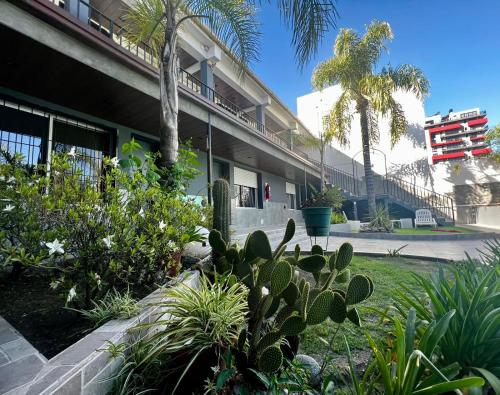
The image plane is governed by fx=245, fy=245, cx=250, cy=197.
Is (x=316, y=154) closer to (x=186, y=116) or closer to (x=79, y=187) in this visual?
(x=186, y=116)

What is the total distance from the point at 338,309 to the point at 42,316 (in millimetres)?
2436

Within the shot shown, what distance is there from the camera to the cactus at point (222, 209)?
3.28 m

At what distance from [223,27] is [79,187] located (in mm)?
4386

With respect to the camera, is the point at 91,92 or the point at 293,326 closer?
the point at 293,326

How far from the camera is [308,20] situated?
3664mm

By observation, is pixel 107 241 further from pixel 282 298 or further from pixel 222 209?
pixel 222 209

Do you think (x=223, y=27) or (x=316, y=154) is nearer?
(x=223, y=27)

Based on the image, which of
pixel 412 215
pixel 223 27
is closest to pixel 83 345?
pixel 223 27

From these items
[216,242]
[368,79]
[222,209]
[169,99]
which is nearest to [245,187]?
[368,79]

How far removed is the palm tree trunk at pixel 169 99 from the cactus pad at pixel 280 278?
3.04m

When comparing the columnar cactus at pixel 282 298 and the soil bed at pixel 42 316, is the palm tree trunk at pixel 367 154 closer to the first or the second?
the columnar cactus at pixel 282 298

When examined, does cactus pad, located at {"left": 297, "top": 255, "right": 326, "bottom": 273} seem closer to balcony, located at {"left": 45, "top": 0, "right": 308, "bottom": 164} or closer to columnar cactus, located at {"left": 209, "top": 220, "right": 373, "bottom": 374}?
columnar cactus, located at {"left": 209, "top": 220, "right": 373, "bottom": 374}

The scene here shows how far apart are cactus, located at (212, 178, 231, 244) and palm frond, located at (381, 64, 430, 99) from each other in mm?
12051

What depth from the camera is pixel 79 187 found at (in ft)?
7.23
